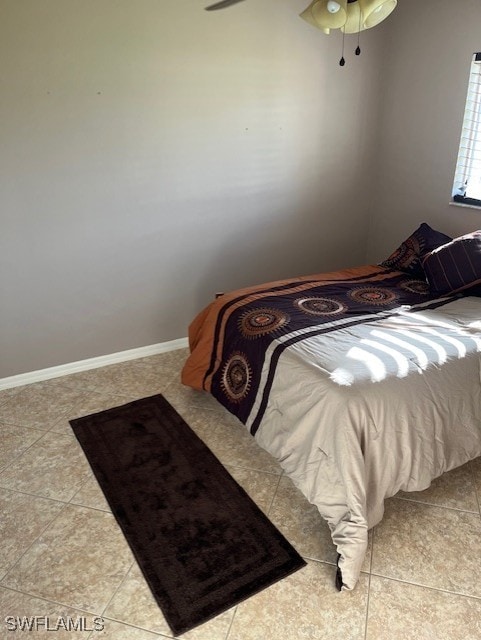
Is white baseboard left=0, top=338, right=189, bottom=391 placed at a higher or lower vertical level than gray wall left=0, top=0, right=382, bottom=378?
lower

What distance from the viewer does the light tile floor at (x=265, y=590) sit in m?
1.70

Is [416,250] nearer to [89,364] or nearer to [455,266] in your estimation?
[455,266]

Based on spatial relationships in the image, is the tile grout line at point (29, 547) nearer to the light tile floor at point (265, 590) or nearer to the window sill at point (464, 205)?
the light tile floor at point (265, 590)

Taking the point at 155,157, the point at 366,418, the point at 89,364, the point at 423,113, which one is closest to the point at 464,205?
the point at 423,113

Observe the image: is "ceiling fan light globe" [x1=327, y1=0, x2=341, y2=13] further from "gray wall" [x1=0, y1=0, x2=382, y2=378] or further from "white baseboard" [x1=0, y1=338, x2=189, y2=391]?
"white baseboard" [x1=0, y1=338, x2=189, y2=391]

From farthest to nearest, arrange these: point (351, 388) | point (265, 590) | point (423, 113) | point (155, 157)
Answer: point (423, 113), point (155, 157), point (351, 388), point (265, 590)

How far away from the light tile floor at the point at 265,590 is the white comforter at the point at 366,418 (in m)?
0.16

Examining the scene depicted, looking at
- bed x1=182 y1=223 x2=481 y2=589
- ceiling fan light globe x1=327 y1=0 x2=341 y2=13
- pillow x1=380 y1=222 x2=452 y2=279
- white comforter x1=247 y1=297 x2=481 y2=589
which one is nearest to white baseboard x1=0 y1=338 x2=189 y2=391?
bed x1=182 y1=223 x2=481 y2=589

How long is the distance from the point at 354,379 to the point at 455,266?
1.27 meters

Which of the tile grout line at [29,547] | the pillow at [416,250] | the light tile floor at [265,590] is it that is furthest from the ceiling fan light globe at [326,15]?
the tile grout line at [29,547]

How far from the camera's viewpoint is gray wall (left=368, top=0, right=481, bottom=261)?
330 cm

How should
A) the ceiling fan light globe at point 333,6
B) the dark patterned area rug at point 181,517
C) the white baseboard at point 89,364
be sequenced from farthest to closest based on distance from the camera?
the white baseboard at point 89,364 < the ceiling fan light globe at point 333,6 < the dark patterned area rug at point 181,517

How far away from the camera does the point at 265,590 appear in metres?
1.82

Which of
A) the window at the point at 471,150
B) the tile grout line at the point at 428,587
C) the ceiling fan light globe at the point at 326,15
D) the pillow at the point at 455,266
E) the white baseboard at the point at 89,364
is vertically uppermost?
the ceiling fan light globe at the point at 326,15
